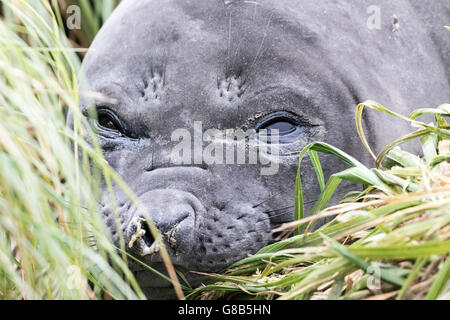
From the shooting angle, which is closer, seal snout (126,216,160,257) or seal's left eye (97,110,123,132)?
seal snout (126,216,160,257)

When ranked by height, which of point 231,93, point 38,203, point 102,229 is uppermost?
point 231,93

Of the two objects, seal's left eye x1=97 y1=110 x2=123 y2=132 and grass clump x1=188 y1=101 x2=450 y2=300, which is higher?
seal's left eye x1=97 y1=110 x2=123 y2=132

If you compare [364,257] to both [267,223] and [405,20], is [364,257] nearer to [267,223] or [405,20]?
[267,223]

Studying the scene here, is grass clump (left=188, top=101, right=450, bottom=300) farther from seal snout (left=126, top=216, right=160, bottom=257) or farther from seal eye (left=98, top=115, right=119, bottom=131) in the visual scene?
seal eye (left=98, top=115, right=119, bottom=131)

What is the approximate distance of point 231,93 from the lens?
84.4 inches

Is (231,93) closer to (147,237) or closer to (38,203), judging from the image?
(147,237)

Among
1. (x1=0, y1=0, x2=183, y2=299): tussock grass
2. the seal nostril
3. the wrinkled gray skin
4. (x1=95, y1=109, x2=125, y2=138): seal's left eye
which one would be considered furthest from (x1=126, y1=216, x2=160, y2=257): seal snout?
(x1=95, y1=109, x2=125, y2=138): seal's left eye

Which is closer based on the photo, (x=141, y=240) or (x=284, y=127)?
(x=141, y=240)

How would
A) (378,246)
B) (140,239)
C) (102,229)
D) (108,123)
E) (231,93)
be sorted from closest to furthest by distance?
(378,246) → (102,229) → (140,239) → (231,93) → (108,123)

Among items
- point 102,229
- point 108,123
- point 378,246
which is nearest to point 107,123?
point 108,123

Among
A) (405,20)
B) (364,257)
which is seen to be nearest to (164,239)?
(364,257)

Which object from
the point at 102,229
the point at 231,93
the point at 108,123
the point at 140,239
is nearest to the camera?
the point at 102,229

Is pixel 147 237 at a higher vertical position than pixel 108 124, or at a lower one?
lower

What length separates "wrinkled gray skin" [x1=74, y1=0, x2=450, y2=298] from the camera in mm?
2057
